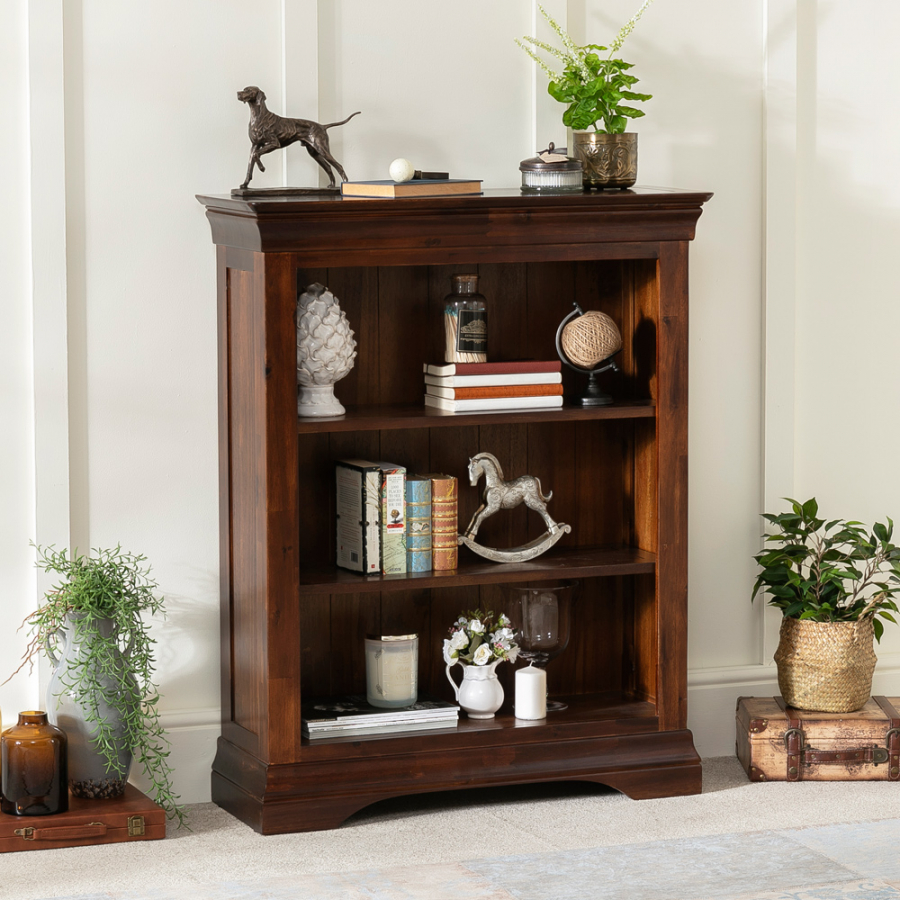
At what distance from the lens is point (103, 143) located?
324cm

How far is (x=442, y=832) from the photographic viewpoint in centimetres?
313

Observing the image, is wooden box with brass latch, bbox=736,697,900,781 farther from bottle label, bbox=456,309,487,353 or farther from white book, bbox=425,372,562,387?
bottle label, bbox=456,309,487,353

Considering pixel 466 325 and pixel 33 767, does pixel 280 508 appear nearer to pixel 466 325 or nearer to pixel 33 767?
pixel 466 325

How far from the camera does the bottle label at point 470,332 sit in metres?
3.31

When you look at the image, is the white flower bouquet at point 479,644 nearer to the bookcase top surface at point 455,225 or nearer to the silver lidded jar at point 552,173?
the bookcase top surface at point 455,225

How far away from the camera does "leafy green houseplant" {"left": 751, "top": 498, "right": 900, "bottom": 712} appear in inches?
138

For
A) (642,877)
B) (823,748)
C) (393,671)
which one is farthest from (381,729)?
(823,748)

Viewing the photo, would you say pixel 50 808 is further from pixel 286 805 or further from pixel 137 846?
pixel 286 805

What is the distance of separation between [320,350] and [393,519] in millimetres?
426

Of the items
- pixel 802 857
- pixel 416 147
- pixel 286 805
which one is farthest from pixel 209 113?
pixel 802 857

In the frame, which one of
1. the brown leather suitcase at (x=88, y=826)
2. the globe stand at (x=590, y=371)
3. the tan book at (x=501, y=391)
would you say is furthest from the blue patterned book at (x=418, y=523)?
the brown leather suitcase at (x=88, y=826)

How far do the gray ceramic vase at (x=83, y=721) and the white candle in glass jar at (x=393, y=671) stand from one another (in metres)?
0.56

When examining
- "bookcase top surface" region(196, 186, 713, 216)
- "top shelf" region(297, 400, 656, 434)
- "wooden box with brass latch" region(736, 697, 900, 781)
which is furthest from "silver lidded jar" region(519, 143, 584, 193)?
"wooden box with brass latch" region(736, 697, 900, 781)

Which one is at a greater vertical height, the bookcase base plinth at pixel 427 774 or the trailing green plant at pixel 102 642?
the trailing green plant at pixel 102 642
